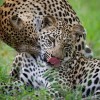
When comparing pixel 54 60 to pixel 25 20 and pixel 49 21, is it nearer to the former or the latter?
pixel 49 21

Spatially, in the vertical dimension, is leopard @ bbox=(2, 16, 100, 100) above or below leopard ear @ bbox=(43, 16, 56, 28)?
below

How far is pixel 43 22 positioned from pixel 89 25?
4.43 meters

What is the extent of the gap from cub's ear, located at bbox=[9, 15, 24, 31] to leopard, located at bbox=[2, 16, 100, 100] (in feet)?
0.80

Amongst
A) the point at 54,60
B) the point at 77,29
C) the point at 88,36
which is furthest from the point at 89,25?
the point at 54,60

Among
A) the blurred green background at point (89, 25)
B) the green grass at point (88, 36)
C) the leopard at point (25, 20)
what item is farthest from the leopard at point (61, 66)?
the blurred green background at point (89, 25)

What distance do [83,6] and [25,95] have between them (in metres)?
8.48

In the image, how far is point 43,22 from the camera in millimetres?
12156

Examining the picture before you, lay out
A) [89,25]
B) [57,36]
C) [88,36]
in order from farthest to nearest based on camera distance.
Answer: [89,25] → [88,36] → [57,36]

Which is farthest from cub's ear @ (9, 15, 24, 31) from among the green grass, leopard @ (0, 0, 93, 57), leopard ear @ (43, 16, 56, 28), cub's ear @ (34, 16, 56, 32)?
the green grass

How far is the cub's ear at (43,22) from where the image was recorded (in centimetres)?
1213

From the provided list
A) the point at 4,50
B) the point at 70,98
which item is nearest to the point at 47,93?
the point at 70,98

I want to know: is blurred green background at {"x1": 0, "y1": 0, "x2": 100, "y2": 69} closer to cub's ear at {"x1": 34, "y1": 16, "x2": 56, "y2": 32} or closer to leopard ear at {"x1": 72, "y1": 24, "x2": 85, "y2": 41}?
cub's ear at {"x1": 34, "y1": 16, "x2": 56, "y2": 32}

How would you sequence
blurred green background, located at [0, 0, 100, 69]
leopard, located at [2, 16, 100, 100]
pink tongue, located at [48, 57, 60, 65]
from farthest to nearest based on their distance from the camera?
blurred green background, located at [0, 0, 100, 69] → leopard, located at [2, 16, 100, 100] → pink tongue, located at [48, 57, 60, 65]

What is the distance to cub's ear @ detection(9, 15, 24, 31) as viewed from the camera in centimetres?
1211
